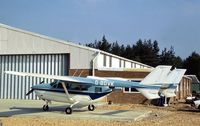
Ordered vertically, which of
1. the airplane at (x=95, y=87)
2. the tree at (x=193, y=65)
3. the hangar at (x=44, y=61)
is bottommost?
the airplane at (x=95, y=87)

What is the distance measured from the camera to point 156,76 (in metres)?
24.7

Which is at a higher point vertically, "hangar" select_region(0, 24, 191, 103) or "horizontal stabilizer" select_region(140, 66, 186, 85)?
"hangar" select_region(0, 24, 191, 103)

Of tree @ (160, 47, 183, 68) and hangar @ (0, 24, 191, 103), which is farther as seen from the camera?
tree @ (160, 47, 183, 68)

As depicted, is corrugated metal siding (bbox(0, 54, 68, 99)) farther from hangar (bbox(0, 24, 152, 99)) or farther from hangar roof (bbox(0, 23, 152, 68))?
hangar roof (bbox(0, 23, 152, 68))

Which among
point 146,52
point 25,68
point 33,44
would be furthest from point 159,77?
point 146,52

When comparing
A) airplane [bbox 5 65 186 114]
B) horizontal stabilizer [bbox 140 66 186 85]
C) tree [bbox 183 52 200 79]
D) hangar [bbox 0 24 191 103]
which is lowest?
airplane [bbox 5 65 186 114]

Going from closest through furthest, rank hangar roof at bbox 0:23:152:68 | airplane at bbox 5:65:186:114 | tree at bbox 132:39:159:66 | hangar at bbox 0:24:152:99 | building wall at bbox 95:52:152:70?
airplane at bbox 5:65:186:114 → building wall at bbox 95:52:152:70 → hangar at bbox 0:24:152:99 → hangar roof at bbox 0:23:152:68 → tree at bbox 132:39:159:66

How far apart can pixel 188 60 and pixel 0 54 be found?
79953 mm

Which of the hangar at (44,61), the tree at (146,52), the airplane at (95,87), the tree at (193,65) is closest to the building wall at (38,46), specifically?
the hangar at (44,61)

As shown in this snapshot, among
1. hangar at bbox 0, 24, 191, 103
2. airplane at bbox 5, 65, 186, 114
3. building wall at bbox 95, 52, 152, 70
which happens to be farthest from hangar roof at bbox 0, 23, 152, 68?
airplane at bbox 5, 65, 186, 114

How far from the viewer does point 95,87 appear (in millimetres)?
25047

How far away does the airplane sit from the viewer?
24375 mm

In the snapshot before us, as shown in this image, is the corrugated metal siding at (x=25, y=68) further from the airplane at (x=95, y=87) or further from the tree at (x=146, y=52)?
the tree at (x=146, y=52)

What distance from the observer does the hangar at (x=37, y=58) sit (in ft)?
122
